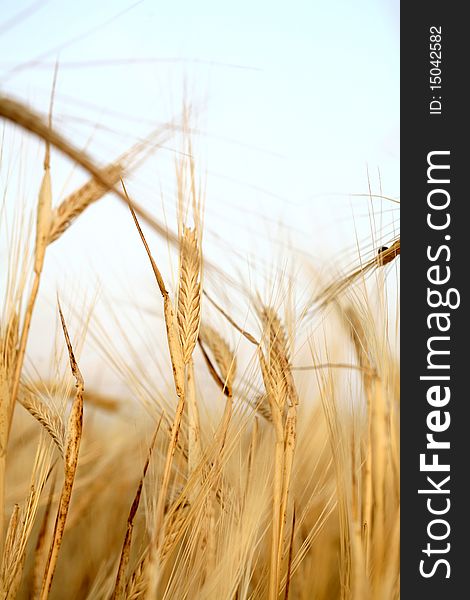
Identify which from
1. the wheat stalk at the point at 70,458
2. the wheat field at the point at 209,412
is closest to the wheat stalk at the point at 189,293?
the wheat field at the point at 209,412

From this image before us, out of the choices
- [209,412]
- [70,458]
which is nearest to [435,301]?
[209,412]

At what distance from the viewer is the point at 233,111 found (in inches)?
39.1

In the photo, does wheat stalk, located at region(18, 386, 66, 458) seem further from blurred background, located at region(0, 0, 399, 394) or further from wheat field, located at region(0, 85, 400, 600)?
blurred background, located at region(0, 0, 399, 394)

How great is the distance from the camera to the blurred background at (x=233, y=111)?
35.8 inches

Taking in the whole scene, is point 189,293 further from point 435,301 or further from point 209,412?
point 435,301

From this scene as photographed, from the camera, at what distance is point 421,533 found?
857mm

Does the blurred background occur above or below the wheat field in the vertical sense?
above

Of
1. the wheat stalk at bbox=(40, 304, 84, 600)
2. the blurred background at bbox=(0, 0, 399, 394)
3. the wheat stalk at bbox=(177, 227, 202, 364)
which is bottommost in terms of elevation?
the wheat stalk at bbox=(40, 304, 84, 600)

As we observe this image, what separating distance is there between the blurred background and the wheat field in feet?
0.16

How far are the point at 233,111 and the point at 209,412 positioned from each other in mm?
467

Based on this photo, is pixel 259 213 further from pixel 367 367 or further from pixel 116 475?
pixel 116 475

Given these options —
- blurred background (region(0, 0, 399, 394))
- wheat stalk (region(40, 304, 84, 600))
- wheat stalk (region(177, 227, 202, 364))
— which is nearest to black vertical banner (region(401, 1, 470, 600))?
blurred background (region(0, 0, 399, 394))

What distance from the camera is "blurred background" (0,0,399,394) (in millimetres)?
909

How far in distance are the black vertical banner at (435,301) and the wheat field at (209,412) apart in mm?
74
